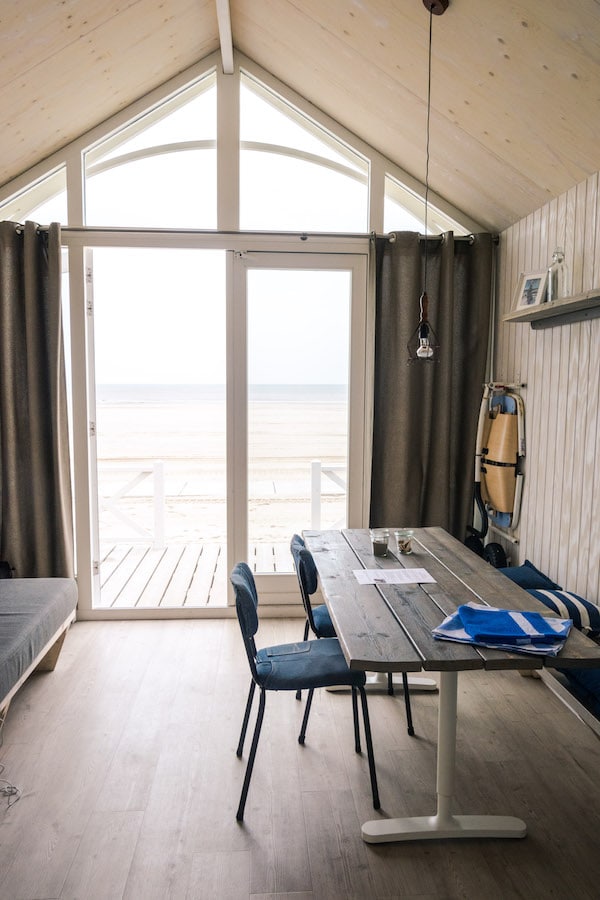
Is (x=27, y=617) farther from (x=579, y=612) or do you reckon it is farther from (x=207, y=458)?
(x=207, y=458)

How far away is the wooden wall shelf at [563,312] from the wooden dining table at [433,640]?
115 cm

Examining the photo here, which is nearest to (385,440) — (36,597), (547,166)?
→ (547,166)

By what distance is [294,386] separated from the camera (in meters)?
4.17

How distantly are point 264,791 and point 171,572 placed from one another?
9.29 feet

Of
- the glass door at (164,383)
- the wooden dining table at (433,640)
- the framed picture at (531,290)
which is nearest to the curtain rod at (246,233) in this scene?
the framed picture at (531,290)

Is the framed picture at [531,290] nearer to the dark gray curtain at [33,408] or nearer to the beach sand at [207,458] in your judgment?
the beach sand at [207,458]

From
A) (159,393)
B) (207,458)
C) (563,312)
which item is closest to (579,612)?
(563,312)

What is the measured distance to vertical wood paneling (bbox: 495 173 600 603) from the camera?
112 inches

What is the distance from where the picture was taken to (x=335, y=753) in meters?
2.60

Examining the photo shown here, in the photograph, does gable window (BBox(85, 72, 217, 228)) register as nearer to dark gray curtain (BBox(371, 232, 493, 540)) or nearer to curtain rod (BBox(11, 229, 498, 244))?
curtain rod (BBox(11, 229, 498, 244))

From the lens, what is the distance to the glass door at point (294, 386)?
3.98m

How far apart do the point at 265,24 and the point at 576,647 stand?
3322 millimetres

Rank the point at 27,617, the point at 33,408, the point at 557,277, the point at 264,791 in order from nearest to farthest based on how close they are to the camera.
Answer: the point at 264,791, the point at 27,617, the point at 557,277, the point at 33,408

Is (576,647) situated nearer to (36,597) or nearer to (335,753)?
(335,753)
